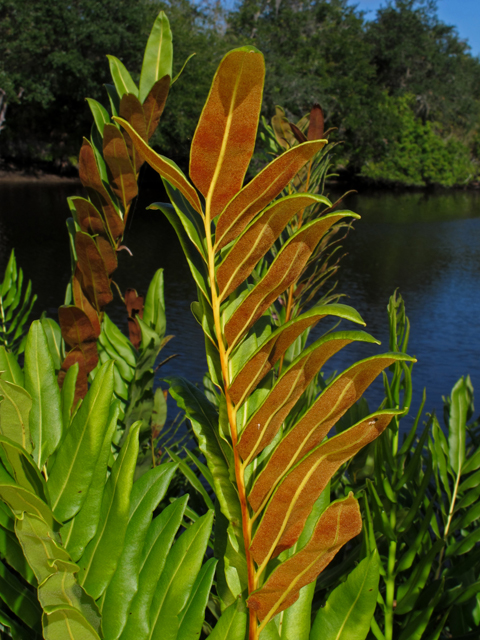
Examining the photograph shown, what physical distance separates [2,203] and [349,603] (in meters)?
16.3

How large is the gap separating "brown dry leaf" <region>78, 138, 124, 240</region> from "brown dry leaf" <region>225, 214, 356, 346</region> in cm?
60

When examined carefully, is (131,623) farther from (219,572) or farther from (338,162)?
(338,162)

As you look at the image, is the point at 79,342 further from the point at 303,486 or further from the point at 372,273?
the point at 372,273

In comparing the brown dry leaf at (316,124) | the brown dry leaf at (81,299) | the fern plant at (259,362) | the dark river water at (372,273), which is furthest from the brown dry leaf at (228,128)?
the dark river water at (372,273)

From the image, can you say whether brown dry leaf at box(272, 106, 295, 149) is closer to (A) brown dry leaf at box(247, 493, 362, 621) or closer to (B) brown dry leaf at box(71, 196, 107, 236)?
(B) brown dry leaf at box(71, 196, 107, 236)

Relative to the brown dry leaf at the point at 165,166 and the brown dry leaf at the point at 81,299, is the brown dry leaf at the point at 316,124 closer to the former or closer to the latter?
the brown dry leaf at the point at 81,299

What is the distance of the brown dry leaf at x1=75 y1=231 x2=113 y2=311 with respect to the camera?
0.99 meters

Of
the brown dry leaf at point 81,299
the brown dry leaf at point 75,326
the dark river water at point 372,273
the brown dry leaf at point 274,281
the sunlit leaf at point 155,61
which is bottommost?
the dark river water at point 372,273

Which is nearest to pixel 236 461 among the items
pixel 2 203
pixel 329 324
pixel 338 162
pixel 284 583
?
pixel 284 583

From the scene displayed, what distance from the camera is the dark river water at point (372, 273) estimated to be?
630cm

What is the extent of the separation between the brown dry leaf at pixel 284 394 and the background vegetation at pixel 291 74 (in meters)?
13.5

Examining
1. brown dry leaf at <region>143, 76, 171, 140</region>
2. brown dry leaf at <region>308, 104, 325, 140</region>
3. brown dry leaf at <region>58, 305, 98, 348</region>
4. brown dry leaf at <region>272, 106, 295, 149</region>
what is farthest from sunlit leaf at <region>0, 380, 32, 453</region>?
brown dry leaf at <region>272, 106, 295, 149</region>

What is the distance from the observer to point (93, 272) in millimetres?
1020

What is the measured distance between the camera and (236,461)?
21.2 inches
